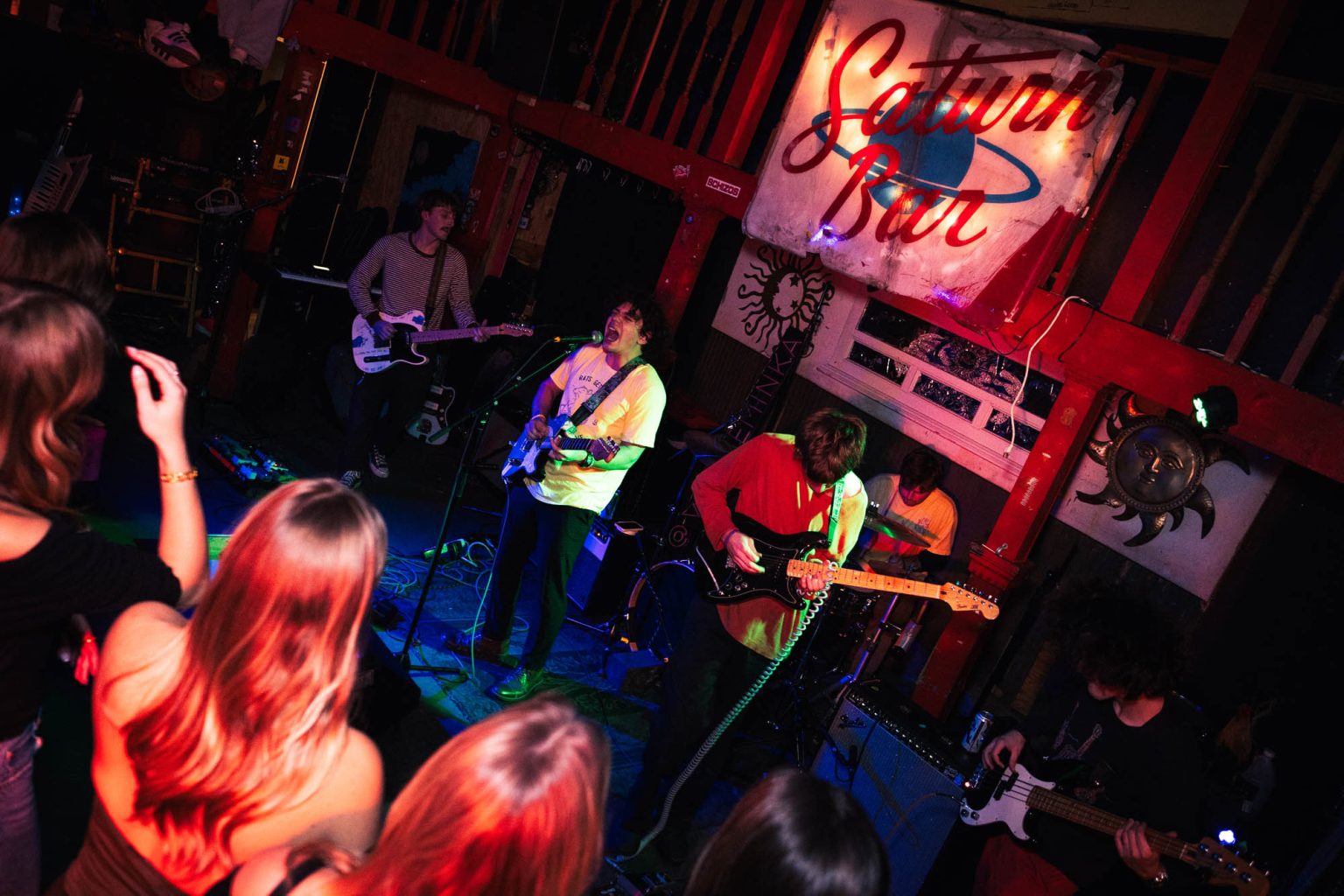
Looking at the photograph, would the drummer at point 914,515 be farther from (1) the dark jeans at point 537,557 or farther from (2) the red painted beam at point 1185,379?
(1) the dark jeans at point 537,557

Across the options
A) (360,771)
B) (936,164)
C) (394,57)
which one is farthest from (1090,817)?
(394,57)

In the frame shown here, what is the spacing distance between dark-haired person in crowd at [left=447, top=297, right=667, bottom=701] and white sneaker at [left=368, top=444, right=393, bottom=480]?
90.2 inches

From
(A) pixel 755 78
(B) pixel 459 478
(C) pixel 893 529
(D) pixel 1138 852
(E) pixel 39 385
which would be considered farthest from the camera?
(A) pixel 755 78

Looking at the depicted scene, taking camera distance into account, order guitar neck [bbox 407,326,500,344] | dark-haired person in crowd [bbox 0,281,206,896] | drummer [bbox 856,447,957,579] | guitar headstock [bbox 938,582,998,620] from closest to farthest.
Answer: dark-haired person in crowd [bbox 0,281,206,896], guitar headstock [bbox 938,582,998,620], drummer [bbox 856,447,957,579], guitar neck [bbox 407,326,500,344]

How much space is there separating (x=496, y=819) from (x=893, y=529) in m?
4.60

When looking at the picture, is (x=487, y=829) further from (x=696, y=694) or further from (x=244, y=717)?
(x=696, y=694)

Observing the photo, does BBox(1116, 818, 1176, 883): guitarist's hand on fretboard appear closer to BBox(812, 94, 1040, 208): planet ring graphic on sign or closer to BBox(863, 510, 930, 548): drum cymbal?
BBox(863, 510, 930, 548): drum cymbal

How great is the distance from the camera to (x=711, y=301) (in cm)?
880

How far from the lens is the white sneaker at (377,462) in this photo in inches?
258

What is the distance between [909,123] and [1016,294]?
1.37 meters

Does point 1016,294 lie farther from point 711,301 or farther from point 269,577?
point 269,577

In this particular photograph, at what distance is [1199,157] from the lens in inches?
185

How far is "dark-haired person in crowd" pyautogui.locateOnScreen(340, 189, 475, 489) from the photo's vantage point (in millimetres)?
5852

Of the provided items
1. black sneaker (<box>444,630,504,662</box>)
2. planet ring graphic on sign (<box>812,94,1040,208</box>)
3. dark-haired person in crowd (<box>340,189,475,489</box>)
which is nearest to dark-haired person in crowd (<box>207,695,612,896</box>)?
black sneaker (<box>444,630,504,662</box>)
